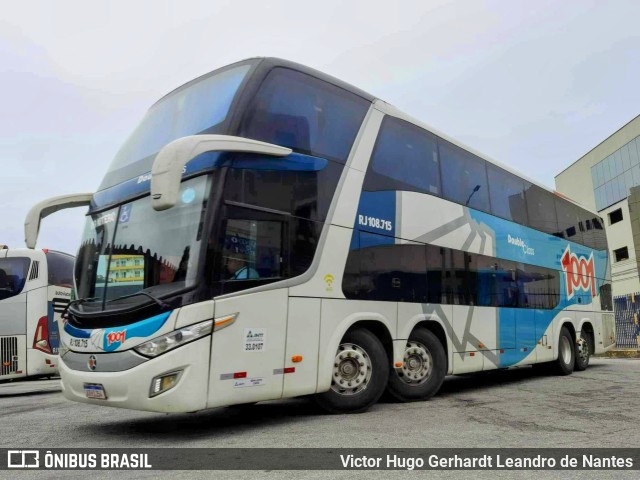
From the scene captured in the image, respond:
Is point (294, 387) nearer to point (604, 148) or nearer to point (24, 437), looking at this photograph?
point (24, 437)

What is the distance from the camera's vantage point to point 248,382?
5.76m

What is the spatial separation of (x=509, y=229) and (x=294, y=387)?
650 cm

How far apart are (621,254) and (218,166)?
48.5 m

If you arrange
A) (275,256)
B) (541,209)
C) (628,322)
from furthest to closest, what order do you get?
1. (628,322)
2. (541,209)
3. (275,256)

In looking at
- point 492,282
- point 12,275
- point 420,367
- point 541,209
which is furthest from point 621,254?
point 12,275

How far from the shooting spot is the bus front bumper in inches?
207

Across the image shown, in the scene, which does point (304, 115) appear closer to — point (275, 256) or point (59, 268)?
point (275, 256)

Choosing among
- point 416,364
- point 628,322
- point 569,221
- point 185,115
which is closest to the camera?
point 185,115

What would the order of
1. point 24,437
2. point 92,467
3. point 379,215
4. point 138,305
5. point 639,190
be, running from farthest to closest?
1. point 639,190
2. point 379,215
3. point 24,437
4. point 138,305
5. point 92,467

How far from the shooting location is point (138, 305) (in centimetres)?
548

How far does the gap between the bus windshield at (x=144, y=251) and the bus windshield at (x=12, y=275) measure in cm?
593

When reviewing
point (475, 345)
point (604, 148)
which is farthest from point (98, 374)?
point (604, 148)

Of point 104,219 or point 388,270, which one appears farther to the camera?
point 388,270

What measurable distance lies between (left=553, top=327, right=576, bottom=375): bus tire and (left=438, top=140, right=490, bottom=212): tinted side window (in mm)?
4264
